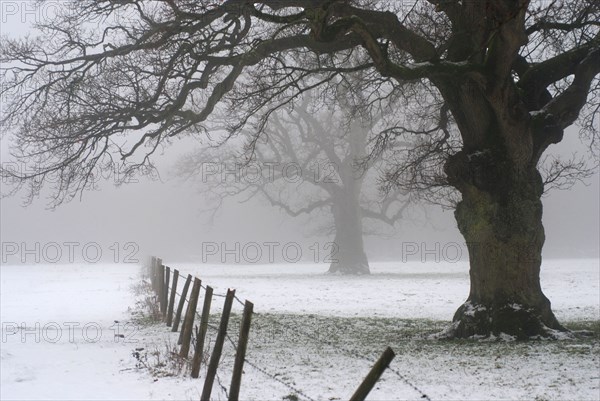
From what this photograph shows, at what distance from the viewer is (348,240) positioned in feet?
124

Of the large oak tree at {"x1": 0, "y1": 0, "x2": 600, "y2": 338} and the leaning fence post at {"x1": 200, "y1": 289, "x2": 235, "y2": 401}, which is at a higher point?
the large oak tree at {"x1": 0, "y1": 0, "x2": 600, "y2": 338}

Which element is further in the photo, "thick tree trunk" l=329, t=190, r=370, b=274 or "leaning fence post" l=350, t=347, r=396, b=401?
"thick tree trunk" l=329, t=190, r=370, b=274

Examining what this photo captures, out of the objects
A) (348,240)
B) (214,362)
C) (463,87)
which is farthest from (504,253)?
(348,240)

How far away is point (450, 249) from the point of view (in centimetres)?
7700

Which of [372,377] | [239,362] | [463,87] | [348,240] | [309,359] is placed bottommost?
[309,359]

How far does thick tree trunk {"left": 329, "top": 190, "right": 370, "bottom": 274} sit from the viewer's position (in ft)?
122

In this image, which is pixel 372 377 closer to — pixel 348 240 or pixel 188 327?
pixel 188 327

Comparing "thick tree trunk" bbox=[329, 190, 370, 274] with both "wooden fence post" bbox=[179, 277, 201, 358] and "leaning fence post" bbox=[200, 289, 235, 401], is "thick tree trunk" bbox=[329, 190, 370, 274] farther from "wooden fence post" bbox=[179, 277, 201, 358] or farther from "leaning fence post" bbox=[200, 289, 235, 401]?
"leaning fence post" bbox=[200, 289, 235, 401]

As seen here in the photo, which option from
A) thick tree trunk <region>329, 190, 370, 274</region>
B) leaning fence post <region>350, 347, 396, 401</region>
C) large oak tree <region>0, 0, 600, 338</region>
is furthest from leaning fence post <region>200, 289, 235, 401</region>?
thick tree trunk <region>329, 190, 370, 274</region>

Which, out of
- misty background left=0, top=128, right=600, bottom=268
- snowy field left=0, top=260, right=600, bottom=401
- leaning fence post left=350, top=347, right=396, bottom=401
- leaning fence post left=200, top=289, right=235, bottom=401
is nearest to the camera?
leaning fence post left=350, top=347, right=396, bottom=401

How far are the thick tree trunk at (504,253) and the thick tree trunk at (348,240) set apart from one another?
25.1 m

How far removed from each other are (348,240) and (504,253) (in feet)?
86.3

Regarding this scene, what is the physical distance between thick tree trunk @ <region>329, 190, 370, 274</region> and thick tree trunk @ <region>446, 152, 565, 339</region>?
25130 millimetres

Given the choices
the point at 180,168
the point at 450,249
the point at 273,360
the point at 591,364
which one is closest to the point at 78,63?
the point at 273,360
